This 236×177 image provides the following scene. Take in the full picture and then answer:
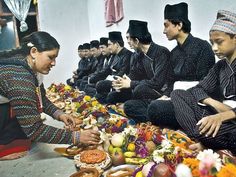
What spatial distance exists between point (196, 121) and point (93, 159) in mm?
707

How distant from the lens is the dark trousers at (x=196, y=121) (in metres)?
1.66

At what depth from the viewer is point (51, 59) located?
1847 millimetres

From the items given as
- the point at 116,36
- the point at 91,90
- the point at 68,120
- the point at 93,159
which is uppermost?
the point at 116,36

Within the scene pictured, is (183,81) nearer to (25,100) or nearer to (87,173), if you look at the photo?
(87,173)

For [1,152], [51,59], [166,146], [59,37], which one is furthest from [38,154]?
[59,37]

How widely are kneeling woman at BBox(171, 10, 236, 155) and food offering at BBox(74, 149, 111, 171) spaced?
567mm

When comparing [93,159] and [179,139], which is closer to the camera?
[93,159]

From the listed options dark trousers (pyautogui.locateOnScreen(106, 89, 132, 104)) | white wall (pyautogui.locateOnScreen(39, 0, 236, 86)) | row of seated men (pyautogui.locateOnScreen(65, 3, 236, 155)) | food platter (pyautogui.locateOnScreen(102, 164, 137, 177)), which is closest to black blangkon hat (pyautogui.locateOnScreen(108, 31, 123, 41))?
row of seated men (pyautogui.locateOnScreen(65, 3, 236, 155))

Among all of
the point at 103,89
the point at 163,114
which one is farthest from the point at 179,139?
the point at 103,89

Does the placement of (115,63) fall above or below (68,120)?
above

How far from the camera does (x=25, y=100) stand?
169 cm

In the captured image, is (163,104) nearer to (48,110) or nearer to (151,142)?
(151,142)

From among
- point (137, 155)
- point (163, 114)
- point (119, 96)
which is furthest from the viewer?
point (119, 96)

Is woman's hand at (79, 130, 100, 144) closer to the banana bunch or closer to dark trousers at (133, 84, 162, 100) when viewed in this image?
the banana bunch
